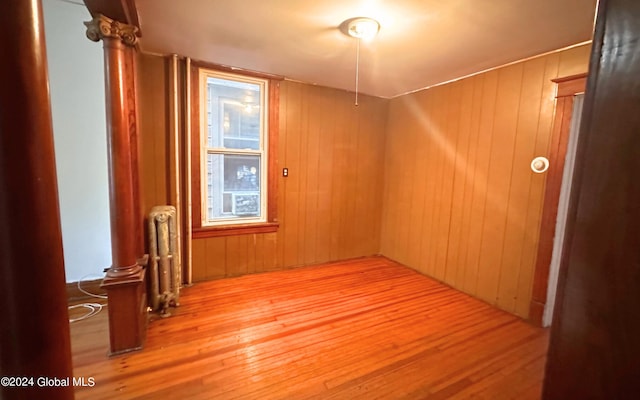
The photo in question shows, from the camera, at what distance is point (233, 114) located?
312 cm

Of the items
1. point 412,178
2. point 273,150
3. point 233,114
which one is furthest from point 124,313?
point 412,178

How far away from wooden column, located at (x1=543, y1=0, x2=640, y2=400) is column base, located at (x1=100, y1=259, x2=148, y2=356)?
2196mm

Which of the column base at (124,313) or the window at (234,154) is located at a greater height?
the window at (234,154)

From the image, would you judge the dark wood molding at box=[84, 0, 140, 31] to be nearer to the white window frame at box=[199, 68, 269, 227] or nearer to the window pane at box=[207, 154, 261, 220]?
the white window frame at box=[199, 68, 269, 227]

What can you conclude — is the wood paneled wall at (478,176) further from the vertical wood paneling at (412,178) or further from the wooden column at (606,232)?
the wooden column at (606,232)

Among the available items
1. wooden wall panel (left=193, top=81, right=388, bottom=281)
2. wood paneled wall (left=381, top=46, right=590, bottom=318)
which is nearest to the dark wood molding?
wooden wall panel (left=193, top=81, right=388, bottom=281)

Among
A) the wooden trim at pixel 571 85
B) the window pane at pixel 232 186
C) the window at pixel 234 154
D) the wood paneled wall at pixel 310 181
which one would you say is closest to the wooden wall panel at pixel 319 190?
the wood paneled wall at pixel 310 181

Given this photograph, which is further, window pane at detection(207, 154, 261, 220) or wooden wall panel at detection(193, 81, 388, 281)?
wooden wall panel at detection(193, 81, 388, 281)

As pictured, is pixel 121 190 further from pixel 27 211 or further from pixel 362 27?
pixel 362 27

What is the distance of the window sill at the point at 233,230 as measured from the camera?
300cm

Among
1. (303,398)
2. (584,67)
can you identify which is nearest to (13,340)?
(303,398)

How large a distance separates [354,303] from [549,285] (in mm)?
1638

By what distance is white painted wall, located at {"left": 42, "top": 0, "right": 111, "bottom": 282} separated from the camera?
7.55 ft

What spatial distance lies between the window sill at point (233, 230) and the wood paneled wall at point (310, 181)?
0.06 metres
